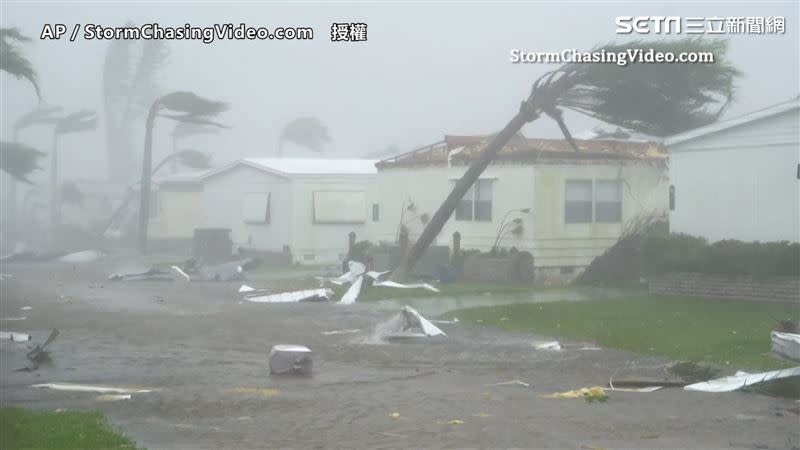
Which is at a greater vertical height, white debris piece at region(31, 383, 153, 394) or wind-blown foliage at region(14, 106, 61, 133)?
wind-blown foliage at region(14, 106, 61, 133)

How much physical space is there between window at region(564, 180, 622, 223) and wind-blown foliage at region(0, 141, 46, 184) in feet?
36.2

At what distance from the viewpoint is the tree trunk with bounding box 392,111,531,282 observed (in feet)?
72.8

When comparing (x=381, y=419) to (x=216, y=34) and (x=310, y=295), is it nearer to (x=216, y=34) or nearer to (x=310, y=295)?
(x=216, y=34)

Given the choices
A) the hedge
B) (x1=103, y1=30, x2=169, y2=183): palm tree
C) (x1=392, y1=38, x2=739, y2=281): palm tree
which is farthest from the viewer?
(x1=392, y1=38, x2=739, y2=281): palm tree

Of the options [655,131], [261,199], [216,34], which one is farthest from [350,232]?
[216,34]

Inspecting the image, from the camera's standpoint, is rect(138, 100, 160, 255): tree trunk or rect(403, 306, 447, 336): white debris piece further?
rect(138, 100, 160, 255): tree trunk

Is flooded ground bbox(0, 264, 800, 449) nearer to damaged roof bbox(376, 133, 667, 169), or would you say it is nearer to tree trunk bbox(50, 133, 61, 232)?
tree trunk bbox(50, 133, 61, 232)

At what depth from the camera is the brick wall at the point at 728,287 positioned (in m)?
17.2

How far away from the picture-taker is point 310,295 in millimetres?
19828

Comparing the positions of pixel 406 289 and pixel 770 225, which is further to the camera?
pixel 406 289

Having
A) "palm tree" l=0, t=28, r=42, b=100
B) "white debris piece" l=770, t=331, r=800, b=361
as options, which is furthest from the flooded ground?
"palm tree" l=0, t=28, r=42, b=100

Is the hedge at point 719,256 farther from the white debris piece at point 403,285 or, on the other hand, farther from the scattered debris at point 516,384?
the scattered debris at point 516,384

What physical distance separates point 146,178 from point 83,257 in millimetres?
3641

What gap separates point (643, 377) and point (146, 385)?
4832 millimetres
